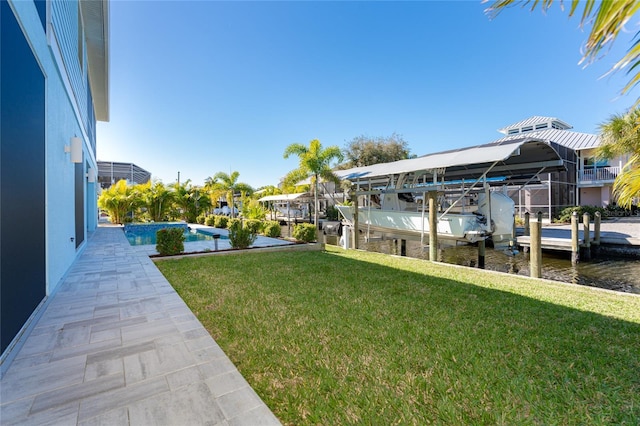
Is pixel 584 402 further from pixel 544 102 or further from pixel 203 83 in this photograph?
pixel 544 102

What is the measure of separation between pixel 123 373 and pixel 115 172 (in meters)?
42.1

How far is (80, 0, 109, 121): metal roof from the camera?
9291 mm

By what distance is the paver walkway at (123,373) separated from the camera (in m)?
1.92

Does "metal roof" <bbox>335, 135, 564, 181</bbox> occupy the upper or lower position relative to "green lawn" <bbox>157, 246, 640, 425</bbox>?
upper

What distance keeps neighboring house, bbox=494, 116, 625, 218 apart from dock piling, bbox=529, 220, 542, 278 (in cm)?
1512

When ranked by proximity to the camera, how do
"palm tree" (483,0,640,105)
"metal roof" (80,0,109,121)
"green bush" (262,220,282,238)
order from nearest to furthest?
1. "palm tree" (483,0,640,105)
2. "metal roof" (80,0,109,121)
3. "green bush" (262,220,282,238)

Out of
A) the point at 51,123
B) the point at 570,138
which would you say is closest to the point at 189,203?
the point at 51,123

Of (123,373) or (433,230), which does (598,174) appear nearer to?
(433,230)

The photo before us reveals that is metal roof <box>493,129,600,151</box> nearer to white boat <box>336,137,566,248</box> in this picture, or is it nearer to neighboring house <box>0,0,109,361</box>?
white boat <box>336,137,566,248</box>

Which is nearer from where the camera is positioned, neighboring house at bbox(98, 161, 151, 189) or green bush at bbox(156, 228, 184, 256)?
green bush at bbox(156, 228, 184, 256)

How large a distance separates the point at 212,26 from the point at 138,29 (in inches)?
112

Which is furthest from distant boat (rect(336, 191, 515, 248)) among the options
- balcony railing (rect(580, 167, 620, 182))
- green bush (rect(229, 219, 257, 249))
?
balcony railing (rect(580, 167, 620, 182))

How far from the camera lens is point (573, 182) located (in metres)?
21.8

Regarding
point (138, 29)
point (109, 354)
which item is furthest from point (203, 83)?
point (109, 354)
